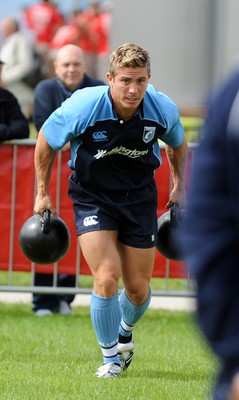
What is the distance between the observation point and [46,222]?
276 inches

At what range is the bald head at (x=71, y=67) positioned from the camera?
9.58 m

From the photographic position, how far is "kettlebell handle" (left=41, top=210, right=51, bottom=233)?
273 inches

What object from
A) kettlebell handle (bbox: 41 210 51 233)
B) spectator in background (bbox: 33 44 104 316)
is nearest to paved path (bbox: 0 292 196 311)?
spectator in background (bbox: 33 44 104 316)

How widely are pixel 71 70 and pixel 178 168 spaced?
269 centimetres

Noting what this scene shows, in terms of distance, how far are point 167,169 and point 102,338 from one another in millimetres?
3044

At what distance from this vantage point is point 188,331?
9.20 m

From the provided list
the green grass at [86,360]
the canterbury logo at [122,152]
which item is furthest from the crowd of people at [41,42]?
the canterbury logo at [122,152]

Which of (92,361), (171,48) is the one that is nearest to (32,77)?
(171,48)

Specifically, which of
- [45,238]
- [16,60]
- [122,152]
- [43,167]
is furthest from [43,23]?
[122,152]

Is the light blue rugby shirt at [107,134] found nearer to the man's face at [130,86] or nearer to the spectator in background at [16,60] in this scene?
the man's face at [130,86]

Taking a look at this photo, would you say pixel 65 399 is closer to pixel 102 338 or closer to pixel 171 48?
pixel 102 338

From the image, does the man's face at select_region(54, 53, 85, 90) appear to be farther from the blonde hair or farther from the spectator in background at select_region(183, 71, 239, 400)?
the spectator in background at select_region(183, 71, 239, 400)

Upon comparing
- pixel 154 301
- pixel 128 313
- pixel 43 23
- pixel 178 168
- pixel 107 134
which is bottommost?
pixel 43 23

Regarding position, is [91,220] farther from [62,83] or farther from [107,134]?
[62,83]
